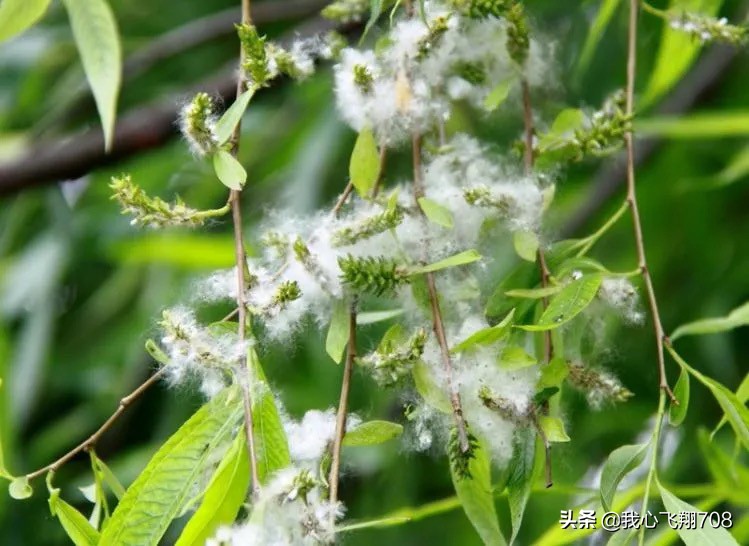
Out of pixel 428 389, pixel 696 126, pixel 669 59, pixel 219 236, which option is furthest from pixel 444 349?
pixel 219 236

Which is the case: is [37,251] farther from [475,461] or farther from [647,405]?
[475,461]

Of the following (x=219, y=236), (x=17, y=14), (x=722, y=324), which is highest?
(x=17, y=14)

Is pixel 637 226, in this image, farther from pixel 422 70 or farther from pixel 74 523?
pixel 74 523

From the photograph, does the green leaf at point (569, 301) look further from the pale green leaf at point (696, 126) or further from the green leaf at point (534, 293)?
the pale green leaf at point (696, 126)

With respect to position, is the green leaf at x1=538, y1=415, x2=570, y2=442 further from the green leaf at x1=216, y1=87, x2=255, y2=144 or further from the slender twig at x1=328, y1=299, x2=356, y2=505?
the green leaf at x1=216, y1=87, x2=255, y2=144

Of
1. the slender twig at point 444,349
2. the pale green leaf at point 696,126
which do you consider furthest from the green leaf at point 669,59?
the slender twig at point 444,349

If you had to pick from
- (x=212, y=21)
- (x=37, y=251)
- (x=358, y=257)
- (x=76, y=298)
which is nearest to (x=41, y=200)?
(x=37, y=251)
